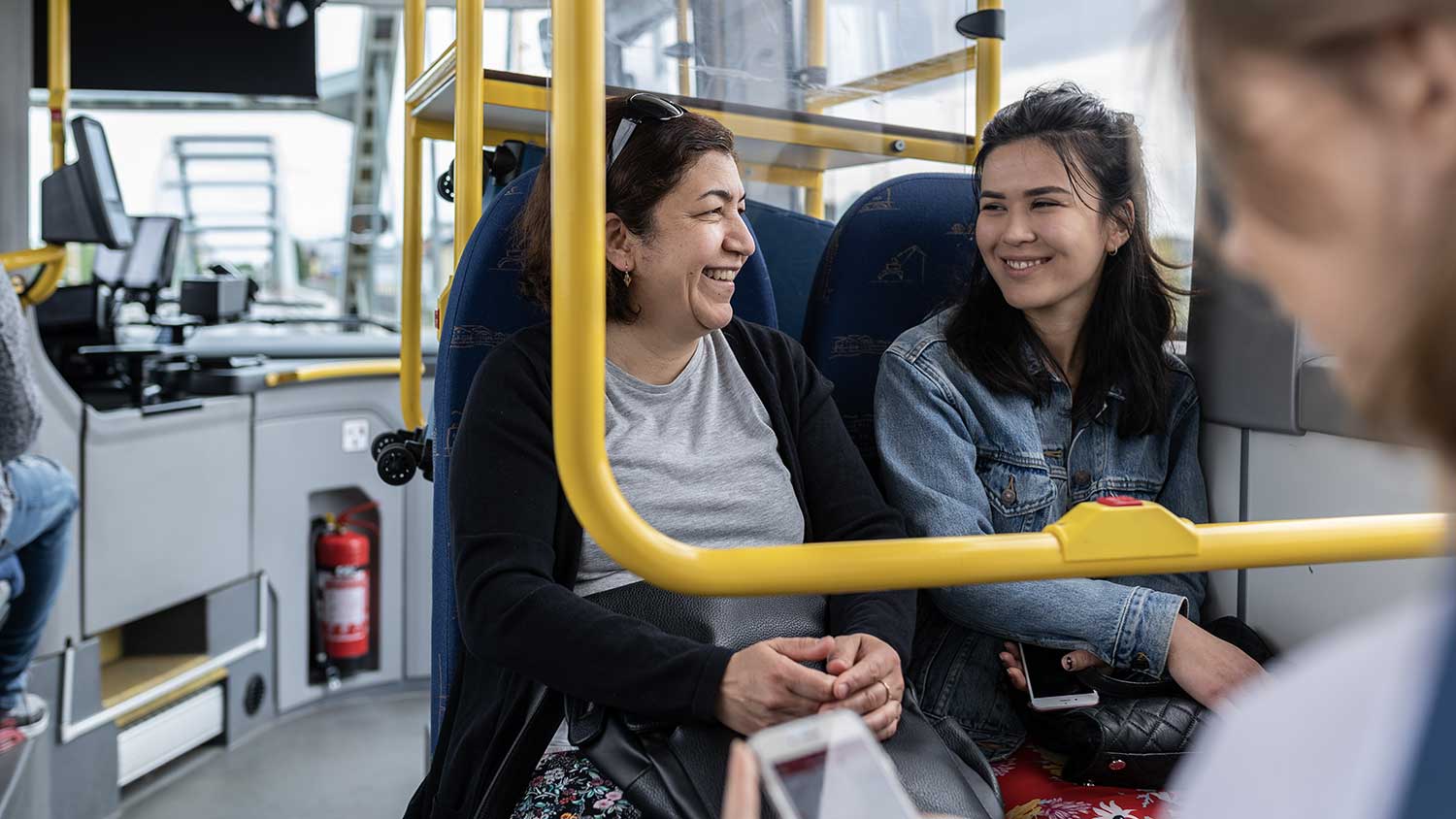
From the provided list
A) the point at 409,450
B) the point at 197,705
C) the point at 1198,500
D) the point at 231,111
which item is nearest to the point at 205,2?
the point at 231,111

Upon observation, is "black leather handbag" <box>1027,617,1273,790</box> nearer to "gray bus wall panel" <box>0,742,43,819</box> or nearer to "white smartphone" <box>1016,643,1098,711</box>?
"white smartphone" <box>1016,643,1098,711</box>

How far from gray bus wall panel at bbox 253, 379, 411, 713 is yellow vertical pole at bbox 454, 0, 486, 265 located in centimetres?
184

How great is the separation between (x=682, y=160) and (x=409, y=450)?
72cm

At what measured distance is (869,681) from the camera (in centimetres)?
128

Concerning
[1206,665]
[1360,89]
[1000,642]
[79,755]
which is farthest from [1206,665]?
[79,755]

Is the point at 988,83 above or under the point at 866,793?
above

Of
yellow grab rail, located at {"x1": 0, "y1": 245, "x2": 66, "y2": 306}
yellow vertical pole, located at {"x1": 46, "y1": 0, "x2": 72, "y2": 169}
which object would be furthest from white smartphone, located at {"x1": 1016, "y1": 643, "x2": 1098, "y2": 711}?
yellow vertical pole, located at {"x1": 46, "y1": 0, "x2": 72, "y2": 169}

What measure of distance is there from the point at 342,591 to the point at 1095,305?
258cm

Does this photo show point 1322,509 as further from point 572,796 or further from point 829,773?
point 829,773

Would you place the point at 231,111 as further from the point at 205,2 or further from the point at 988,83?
the point at 988,83

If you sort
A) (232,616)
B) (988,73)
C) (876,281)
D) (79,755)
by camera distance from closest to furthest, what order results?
1. (876,281)
2. (988,73)
3. (79,755)
4. (232,616)

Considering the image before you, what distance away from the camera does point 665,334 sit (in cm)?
153

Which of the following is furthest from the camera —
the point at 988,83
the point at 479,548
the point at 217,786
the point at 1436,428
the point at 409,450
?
the point at 217,786

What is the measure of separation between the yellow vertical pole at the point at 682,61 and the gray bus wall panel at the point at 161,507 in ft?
5.67
